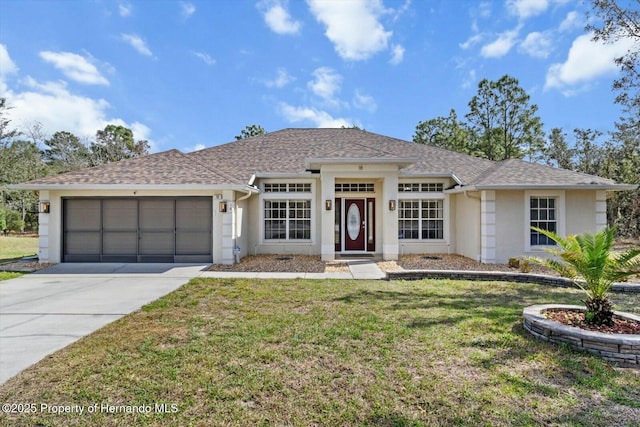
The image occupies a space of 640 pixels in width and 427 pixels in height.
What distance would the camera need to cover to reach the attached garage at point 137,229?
38.4 ft

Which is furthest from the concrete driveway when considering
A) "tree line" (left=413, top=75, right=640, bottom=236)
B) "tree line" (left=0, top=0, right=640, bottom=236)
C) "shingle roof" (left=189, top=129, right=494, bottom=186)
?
"tree line" (left=413, top=75, right=640, bottom=236)

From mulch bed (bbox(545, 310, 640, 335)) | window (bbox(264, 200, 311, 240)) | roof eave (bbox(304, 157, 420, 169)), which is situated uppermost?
roof eave (bbox(304, 157, 420, 169))

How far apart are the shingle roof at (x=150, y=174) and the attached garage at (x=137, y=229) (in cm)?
73

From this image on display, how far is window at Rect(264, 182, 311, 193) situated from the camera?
14.2 meters

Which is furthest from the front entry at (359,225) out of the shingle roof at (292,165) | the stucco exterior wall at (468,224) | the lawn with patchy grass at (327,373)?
the lawn with patchy grass at (327,373)

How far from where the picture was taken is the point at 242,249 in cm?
1305

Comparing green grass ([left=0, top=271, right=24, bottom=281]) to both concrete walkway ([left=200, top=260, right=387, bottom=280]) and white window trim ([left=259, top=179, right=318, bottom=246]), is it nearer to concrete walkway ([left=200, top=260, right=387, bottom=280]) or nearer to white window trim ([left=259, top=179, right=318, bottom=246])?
concrete walkway ([left=200, top=260, right=387, bottom=280])

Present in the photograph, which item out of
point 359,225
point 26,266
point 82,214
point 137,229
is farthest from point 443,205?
point 26,266

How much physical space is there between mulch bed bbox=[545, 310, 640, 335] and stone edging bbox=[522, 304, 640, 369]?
18 cm

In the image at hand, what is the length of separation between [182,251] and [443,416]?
420 inches

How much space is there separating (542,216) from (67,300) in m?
14.5

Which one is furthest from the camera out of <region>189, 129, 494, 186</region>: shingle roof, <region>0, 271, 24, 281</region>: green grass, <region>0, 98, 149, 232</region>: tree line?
<region>0, 98, 149, 232</region>: tree line

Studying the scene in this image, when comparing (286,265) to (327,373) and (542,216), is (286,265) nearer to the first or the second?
(327,373)

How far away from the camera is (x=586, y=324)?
4758mm
